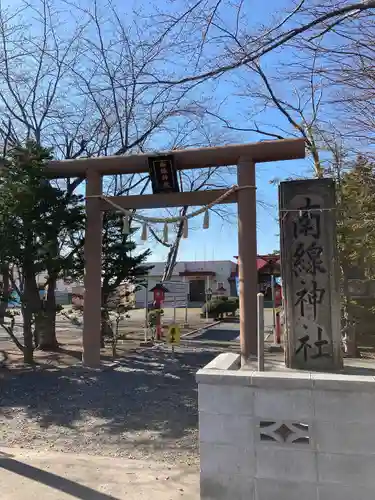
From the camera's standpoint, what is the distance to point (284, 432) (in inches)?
140

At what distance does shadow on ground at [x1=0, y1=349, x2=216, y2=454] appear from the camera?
6.30 m

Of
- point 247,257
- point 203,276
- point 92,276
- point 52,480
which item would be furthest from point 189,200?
point 203,276

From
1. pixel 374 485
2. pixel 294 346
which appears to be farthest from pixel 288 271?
pixel 374 485

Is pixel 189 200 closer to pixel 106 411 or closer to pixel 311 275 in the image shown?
pixel 106 411

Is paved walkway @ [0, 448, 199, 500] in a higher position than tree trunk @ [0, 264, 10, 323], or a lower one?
lower

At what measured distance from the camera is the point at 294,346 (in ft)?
15.9

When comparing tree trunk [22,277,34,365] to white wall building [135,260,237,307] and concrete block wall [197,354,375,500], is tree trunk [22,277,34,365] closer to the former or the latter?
concrete block wall [197,354,375,500]

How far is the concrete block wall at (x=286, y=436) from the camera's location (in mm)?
3410

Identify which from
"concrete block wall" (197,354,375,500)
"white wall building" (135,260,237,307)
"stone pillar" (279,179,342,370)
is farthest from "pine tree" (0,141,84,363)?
"white wall building" (135,260,237,307)

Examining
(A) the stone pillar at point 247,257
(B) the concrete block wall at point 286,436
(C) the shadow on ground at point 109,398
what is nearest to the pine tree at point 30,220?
(C) the shadow on ground at point 109,398

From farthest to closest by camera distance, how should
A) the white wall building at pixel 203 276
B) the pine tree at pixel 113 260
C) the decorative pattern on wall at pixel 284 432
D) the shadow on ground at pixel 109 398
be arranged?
the white wall building at pixel 203 276 → the pine tree at pixel 113 260 → the shadow on ground at pixel 109 398 → the decorative pattern on wall at pixel 284 432

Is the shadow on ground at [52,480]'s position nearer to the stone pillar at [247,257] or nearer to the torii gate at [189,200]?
the torii gate at [189,200]

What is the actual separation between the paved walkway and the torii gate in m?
4.53

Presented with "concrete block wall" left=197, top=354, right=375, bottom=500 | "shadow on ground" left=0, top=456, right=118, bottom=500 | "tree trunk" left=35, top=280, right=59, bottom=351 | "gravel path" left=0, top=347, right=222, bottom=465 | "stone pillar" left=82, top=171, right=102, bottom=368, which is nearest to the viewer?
"concrete block wall" left=197, top=354, right=375, bottom=500
